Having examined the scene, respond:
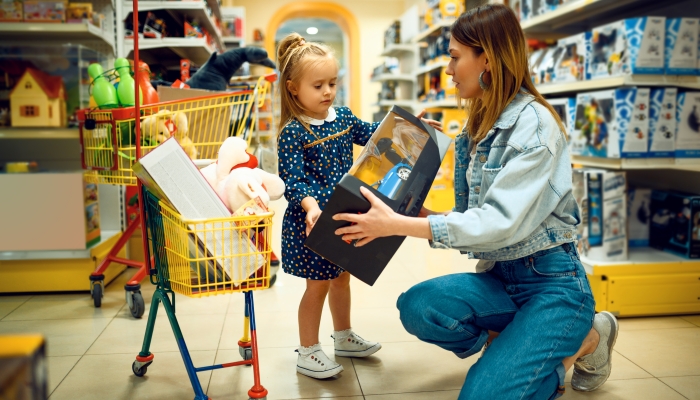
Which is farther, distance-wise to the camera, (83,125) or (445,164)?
(445,164)

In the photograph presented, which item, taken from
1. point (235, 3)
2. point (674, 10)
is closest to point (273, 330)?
point (674, 10)

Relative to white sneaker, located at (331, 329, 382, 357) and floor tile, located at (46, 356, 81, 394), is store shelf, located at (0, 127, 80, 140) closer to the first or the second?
floor tile, located at (46, 356, 81, 394)

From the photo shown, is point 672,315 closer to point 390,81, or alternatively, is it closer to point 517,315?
point 517,315

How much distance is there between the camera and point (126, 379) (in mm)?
1750

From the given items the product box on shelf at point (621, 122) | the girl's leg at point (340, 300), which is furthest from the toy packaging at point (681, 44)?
the girl's leg at point (340, 300)

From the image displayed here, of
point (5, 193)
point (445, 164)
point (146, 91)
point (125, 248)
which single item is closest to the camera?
point (146, 91)

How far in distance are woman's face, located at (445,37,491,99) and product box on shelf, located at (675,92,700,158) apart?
1250 millimetres

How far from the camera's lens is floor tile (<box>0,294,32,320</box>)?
2.38 metres

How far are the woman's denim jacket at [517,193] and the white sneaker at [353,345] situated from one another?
0.58m

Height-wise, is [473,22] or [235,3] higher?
[235,3]

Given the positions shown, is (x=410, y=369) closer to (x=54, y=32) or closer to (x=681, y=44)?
(x=681, y=44)

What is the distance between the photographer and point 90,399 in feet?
5.30

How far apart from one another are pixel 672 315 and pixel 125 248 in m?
2.61

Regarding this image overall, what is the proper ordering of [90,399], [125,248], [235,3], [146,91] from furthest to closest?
[235,3], [125,248], [146,91], [90,399]
